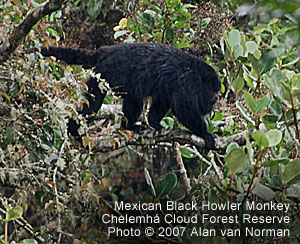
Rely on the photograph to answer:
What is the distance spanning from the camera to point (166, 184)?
1495 mm

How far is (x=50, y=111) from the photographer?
1383 mm

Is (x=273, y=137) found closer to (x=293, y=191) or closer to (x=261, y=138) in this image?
(x=261, y=138)

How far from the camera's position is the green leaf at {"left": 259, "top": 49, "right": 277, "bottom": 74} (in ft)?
5.23

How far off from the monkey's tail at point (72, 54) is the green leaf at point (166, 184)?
0.86 meters

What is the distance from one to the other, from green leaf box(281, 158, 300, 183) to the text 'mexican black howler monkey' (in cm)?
98

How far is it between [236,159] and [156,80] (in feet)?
4.18

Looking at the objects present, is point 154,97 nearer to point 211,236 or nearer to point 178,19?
point 178,19

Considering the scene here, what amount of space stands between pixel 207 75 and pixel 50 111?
1.27 meters

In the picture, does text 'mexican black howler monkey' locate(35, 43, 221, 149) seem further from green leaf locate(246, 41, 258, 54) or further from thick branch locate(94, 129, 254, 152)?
green leaf locate(246, 41, 258, 54)

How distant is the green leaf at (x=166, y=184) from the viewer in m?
1.49

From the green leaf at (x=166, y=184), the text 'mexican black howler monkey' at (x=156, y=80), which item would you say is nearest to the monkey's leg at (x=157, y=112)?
the text 'mexican black howler monkey' at (x=156, y=80)

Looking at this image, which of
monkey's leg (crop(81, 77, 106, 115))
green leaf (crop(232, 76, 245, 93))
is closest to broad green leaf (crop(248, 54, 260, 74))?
green leaf (crop(232, 76, 245, 93))

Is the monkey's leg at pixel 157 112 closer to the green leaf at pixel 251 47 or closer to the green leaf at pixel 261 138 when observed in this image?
the green leaf at pixel 251 47

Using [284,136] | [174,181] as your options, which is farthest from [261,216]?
[284,136]
